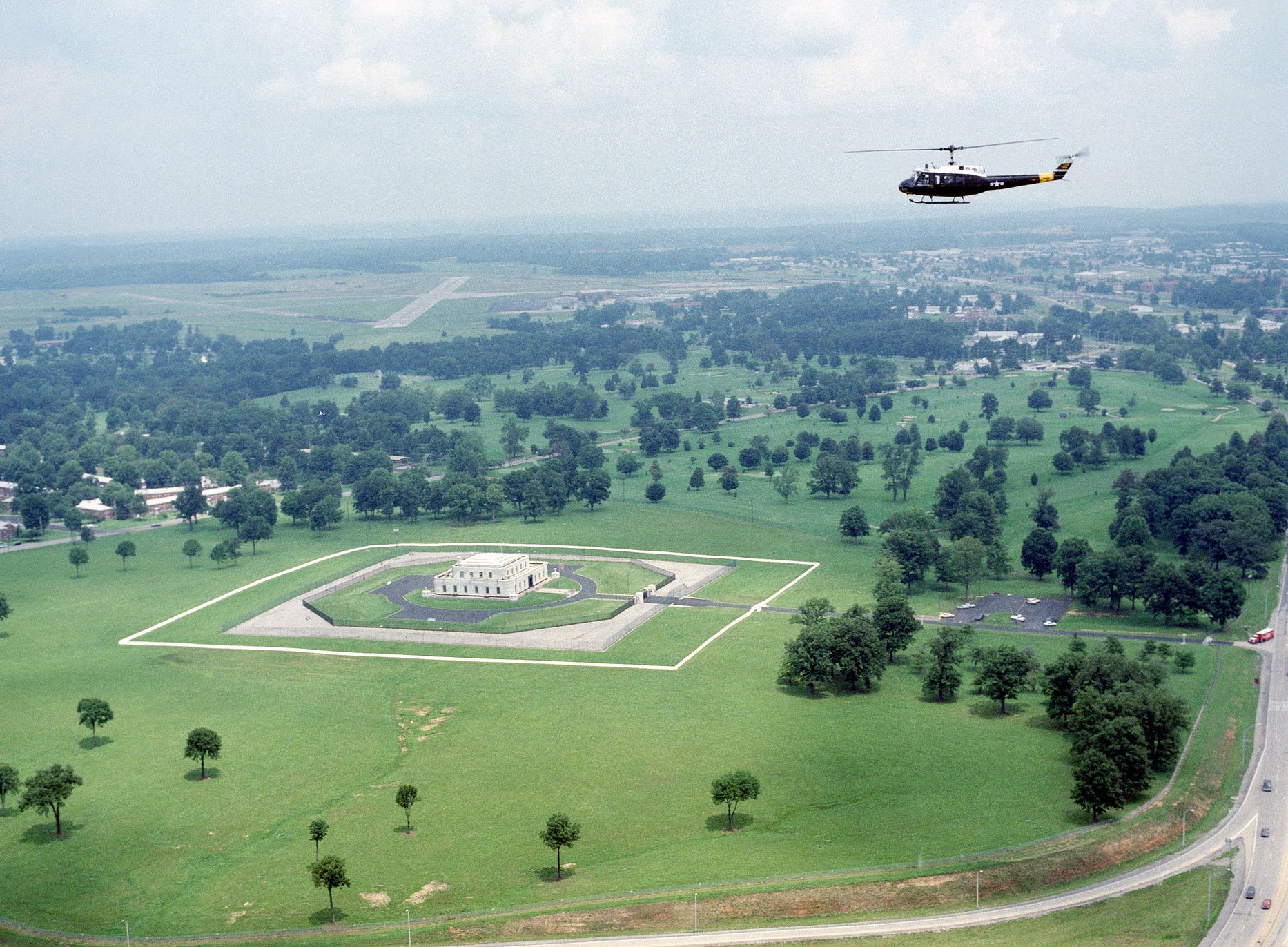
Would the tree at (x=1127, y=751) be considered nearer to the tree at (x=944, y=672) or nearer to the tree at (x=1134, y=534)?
the tree at (x=944, y=672)

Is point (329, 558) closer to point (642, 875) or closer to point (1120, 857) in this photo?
point (642, 875)

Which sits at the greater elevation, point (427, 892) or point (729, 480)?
point (729, 480)

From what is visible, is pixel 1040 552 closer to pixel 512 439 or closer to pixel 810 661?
pixel 810 661

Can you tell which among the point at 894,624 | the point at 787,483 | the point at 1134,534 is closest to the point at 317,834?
the point at 894,624

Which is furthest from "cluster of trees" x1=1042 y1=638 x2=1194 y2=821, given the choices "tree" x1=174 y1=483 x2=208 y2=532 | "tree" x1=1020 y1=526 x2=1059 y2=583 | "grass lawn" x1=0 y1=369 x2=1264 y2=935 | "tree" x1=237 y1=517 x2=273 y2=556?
"tree" x1=174 y1=483 x2=208 y2=532

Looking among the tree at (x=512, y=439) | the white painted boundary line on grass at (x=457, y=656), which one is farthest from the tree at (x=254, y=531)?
the tree at (x=512, y=439)
